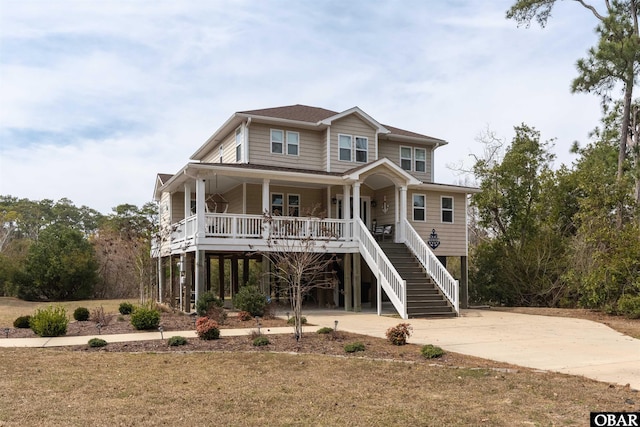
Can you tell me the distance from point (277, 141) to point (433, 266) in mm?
7582

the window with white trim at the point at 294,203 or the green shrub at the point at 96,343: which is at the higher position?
the window with white trim at the point at 294,203

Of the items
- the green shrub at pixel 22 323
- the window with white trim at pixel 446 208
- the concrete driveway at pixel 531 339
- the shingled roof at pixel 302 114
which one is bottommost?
the concrete driveway at pixel 531 339

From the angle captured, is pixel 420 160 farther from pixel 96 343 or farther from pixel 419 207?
pixel 96 343

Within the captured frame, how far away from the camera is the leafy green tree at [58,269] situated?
30156 mm

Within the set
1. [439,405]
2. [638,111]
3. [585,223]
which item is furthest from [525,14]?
[439,405]

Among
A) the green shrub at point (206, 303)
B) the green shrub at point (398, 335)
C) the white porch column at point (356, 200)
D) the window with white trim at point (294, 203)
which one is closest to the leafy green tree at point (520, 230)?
the white porch column at point (356, 200)

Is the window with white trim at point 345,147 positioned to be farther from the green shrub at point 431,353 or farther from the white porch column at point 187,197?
the green shrub at point 431,353

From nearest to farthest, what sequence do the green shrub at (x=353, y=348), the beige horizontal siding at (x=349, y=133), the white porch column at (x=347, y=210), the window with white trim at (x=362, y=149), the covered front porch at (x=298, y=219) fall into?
the green shrub at (x=353, y=348) < the covered front porch at (x=298, y=219) < the white porch column at (x=347, y=210) < the beige horizontal siding at (x=349, y=133) < the window with white trim at (x=362, y=149)

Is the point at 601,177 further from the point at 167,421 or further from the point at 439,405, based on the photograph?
the point at 167,421

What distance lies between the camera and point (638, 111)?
28219 millimetres

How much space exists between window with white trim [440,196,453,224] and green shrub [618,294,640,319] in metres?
7.67

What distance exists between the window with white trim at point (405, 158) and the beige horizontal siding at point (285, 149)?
162 inches

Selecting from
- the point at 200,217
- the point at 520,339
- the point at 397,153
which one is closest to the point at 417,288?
the point at 520,339

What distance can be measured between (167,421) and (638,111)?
95.8ft
